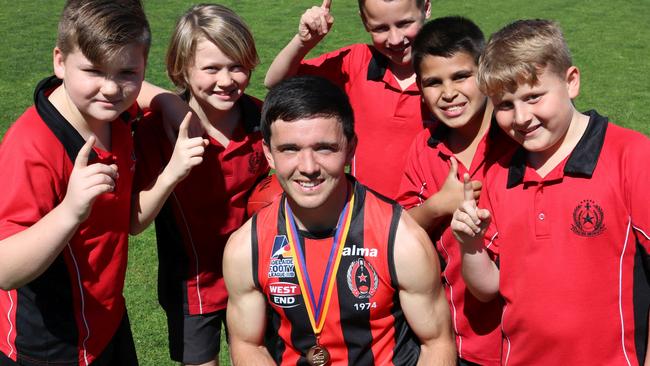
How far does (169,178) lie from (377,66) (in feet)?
4.36

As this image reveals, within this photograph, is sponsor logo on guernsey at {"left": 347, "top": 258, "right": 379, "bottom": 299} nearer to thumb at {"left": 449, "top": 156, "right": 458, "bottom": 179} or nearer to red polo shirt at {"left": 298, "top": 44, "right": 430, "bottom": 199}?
thumb at {"left": 449, "top": 156, "right": 458, "bottom": 179}

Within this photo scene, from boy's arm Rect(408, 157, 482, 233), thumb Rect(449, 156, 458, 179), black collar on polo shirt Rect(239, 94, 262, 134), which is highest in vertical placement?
black collar on polo shirt Rect(239, 94, 262, 134)

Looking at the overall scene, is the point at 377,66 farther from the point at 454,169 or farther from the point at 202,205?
the point at 202,205

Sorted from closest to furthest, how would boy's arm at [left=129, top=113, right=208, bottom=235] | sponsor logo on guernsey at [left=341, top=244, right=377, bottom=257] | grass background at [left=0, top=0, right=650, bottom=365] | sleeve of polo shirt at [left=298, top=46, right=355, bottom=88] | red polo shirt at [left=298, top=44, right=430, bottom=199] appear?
sponsor logo on guernsey at [left=341, top=244, right=377, bottom=257] → boy's arm at [left=129, top=113, right=208, bottom=235] → red polo shirt at [left=298, top=44, right=430, bottom=199] → sleeve of polo shirt at [left=298, top=46, right=355, bottom=88] → grass background at [left=0, top=0, right=650, bottom=365]

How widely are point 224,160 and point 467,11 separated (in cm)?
1155

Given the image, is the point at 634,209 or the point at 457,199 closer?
the point at 634,209

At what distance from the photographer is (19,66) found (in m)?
11.7

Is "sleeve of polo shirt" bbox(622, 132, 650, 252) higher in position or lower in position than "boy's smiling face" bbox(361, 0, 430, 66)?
lower

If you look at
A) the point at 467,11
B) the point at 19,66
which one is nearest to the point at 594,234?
the point at 19,66

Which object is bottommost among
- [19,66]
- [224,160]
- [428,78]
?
[19,66]

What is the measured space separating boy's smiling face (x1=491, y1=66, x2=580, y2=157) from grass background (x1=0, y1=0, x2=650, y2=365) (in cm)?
350

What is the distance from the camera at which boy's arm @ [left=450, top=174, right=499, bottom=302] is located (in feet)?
10.4

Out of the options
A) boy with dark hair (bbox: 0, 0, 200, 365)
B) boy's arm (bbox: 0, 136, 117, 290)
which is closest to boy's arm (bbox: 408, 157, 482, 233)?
boy with dark hair (bbox: 0, 0, 200, 365)

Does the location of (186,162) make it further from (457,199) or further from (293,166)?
(457,199)
